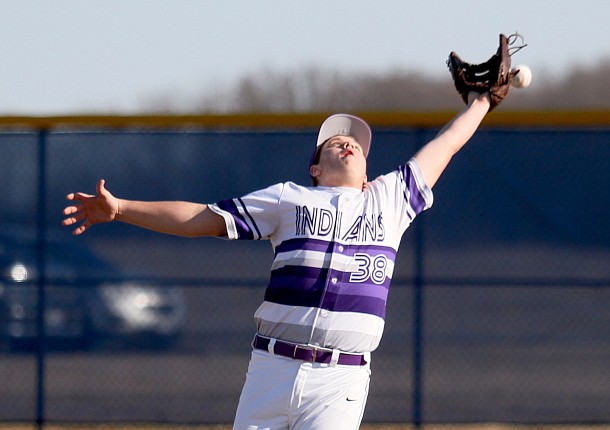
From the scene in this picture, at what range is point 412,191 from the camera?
4.49 m

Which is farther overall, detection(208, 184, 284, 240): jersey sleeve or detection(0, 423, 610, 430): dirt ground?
detection(0, 423, 610, 430): dirt ground

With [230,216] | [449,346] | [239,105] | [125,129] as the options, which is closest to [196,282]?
[125,129]

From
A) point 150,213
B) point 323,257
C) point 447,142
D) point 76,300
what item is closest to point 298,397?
point 323,257

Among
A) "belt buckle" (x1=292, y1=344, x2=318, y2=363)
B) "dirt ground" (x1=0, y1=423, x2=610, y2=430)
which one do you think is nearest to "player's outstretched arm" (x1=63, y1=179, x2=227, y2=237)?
"belt buckle" (x1=292, y1=344, x2=318, y2=363)

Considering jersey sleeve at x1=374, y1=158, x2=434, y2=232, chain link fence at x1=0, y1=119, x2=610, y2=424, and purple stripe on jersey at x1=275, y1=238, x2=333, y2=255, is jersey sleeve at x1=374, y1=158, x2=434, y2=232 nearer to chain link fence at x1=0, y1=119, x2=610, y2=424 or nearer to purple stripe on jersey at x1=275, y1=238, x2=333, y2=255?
purple stripe on jersey at x1=275, y1=238, x2=333, y2=255

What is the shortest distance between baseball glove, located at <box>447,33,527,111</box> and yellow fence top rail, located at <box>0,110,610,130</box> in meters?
2.29

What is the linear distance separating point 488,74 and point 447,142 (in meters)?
0.36

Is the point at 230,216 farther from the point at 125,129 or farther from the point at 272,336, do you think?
the point at 125,129

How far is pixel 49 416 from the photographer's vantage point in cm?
735

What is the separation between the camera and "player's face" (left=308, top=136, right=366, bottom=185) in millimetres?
4379

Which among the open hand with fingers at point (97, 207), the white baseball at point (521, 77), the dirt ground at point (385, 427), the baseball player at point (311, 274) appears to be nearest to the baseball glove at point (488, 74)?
the white baseball at point (521, 77)

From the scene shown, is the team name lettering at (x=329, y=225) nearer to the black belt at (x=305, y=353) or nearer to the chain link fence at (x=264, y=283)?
the black belt at (x=305, y=353)

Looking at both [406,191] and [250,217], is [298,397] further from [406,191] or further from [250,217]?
[406,191]

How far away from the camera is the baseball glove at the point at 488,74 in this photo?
15.5 feet
